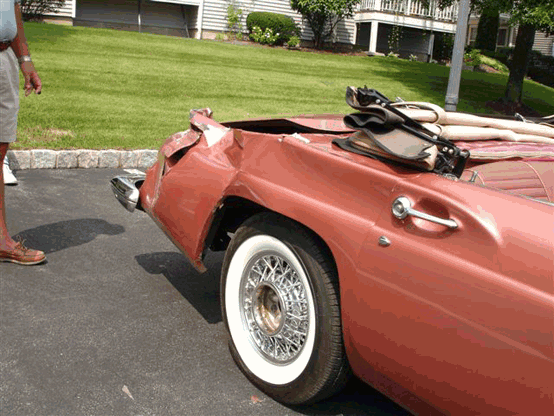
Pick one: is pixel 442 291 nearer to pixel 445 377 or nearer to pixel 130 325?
pixel 445 377

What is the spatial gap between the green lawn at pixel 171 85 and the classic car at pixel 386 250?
5.48 meters

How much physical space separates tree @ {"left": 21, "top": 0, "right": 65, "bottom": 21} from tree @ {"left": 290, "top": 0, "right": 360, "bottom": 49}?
8.48 metres

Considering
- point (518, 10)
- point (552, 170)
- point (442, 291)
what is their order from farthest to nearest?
point (518, 10) → point (552, 170) → point (442, 291)

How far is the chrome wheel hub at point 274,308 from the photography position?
2.93m

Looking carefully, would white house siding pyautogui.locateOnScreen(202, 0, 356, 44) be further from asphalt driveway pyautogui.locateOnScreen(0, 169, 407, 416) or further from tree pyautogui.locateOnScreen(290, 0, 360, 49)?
asphalt driveway pyautogui.locateOnScreen(0, 169, 407, 416)

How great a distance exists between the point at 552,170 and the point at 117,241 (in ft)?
11.1

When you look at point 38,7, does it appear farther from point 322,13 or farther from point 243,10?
point 322,13

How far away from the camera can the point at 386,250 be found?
2426 mm

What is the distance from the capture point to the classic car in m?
2.10

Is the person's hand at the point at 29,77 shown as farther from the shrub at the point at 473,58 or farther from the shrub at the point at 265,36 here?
the shrub at the point at 473,58

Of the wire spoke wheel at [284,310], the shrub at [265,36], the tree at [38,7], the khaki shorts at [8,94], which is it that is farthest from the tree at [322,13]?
the wire spoke wheel at [284,310]

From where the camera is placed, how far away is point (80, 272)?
14.9 feet

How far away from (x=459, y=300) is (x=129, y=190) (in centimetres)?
261

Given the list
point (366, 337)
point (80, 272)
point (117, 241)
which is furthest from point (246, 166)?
point (117, 241)
